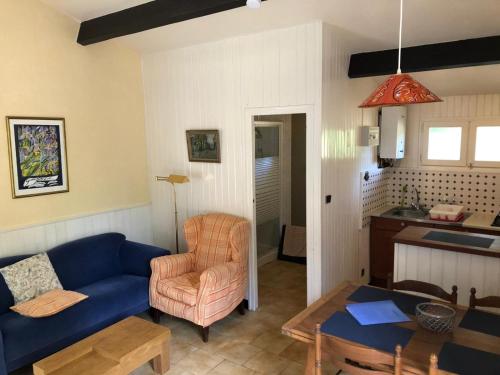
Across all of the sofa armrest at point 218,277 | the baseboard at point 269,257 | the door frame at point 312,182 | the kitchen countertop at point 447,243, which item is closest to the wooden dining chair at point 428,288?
the kitchen countertop at point 447,243

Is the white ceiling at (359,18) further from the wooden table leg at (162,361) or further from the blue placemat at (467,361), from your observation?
the wooden table leg at (162,361)

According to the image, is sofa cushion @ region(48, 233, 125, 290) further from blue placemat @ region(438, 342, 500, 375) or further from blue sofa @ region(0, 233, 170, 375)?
blue placemat @ region(438, 342, 500, 375)

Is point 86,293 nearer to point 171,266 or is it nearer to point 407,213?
point 171,266

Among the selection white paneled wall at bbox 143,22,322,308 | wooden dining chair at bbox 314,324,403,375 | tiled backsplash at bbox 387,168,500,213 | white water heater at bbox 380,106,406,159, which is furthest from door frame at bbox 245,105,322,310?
tiled backsplash at bbox 387,168,500,213

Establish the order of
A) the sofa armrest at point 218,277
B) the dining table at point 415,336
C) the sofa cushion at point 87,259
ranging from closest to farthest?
the dining table at point 415,336 < the sofa armrest at point 218,277 < the sofa cushion at point 87,259

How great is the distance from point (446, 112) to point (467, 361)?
3537 mm

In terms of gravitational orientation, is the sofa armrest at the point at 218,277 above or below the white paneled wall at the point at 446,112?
below

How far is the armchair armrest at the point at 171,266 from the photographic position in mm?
3576

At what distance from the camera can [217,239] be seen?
3.82 meters

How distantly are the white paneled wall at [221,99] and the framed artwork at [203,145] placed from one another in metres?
0.07

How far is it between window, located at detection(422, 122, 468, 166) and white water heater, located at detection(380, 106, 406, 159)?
0.39 meters

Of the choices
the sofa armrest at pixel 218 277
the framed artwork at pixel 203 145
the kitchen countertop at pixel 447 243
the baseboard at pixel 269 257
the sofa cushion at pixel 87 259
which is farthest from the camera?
the baseboard at pixel 269 257

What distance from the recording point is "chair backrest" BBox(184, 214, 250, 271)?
3.66 meters

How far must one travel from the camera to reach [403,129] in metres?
4.57
